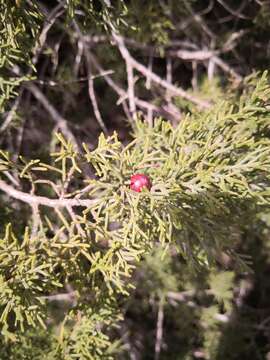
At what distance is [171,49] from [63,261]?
267cm

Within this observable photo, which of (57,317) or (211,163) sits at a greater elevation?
(211,163)

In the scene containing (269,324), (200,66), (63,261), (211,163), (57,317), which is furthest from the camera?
(269,324)

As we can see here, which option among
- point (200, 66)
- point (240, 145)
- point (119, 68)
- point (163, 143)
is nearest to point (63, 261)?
point (163, 143)

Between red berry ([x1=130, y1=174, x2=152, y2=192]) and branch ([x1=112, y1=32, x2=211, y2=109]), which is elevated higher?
branch ([x1=112, y1=32, x2=211, y2=109])

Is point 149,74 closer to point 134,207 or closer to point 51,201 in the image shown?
point 51,201

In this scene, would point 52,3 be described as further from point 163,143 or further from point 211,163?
point 211,163

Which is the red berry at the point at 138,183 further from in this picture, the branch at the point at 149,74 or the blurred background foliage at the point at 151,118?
the branch at the point at 149,74

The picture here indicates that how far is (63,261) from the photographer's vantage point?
2.32 meters

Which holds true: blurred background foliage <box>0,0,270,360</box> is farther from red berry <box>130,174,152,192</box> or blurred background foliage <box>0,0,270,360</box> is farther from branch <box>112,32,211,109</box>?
red berry <box>130,174,152,192</box>

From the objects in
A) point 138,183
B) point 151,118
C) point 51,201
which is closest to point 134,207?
point 138,183

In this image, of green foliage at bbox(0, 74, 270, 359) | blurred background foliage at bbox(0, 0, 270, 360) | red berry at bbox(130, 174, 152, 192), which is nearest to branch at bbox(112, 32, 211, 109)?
blurred background foliage at bbox(0, 0, 270, 360)

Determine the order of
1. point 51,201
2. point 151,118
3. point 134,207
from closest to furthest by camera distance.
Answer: point 134,207 < point 51,201 < point 151,118

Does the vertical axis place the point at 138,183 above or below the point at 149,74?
below

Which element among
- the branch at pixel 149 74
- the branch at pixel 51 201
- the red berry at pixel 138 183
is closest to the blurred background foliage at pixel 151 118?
the branch at pixel 149 74
